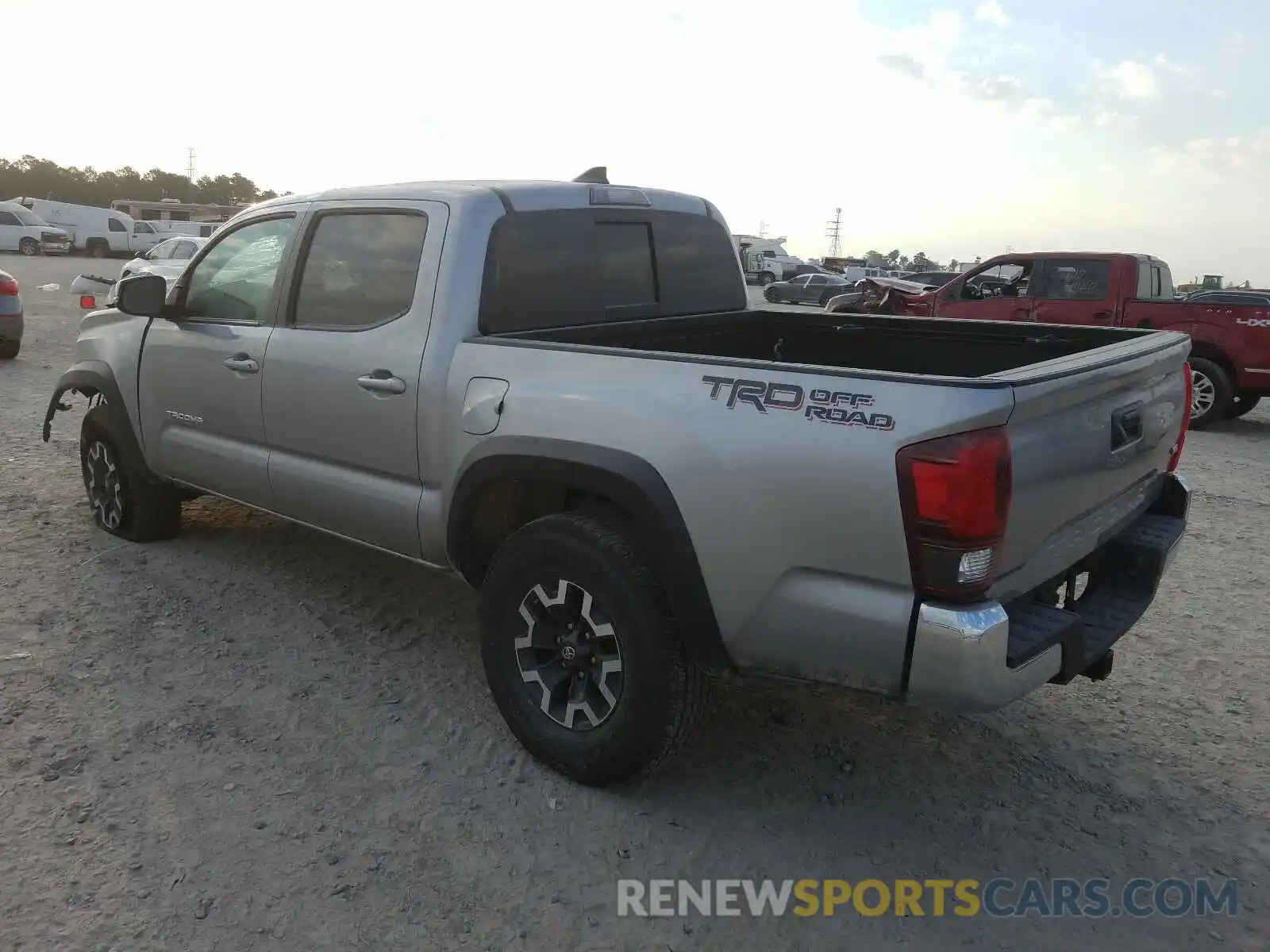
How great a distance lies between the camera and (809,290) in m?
33.8

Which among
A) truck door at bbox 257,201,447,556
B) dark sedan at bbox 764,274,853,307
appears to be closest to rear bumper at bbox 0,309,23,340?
truck door at bbox 257,201,447,556

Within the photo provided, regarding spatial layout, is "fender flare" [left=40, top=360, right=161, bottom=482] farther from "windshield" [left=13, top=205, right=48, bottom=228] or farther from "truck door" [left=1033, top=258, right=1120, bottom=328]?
"windshield" [left=13, top=205, right=48, bottom=228]

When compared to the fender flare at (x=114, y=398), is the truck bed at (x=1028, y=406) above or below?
above

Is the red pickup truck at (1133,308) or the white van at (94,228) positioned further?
the white van at (94,228)

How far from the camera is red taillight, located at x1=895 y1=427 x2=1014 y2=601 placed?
91.4 inches

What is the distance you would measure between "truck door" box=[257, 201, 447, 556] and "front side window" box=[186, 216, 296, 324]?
0.21 meters

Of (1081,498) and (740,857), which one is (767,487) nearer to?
(1081,498)

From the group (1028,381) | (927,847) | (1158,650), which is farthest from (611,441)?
(1158,650)

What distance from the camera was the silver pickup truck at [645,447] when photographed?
8.01 ft

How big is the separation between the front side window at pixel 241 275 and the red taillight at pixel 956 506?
2974mm

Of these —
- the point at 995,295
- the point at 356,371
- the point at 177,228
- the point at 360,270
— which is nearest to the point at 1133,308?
the point at 995,295

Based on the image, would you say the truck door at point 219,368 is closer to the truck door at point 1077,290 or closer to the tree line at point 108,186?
the truck door at point 1077,290

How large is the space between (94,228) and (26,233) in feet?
11.3

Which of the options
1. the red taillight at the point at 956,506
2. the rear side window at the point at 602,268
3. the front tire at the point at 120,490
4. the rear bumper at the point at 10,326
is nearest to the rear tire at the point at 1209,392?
the rear side window at the point at 602,268
